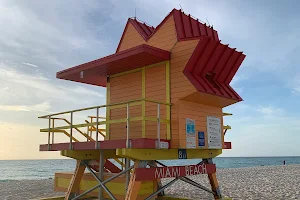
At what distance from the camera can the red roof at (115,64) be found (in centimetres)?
1064

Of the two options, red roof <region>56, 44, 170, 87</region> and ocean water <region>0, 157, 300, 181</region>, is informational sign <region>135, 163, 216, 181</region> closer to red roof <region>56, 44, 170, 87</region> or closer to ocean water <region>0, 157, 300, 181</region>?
red roof <region>56, 44, 170, 87</region>

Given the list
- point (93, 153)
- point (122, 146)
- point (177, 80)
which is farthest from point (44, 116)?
point (177, 80)

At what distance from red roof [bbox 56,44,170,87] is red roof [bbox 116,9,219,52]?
1.10 meters

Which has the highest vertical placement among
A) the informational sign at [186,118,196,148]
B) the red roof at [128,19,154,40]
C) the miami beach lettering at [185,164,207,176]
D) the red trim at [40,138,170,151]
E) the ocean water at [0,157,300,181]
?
the red roof at [128,19,154,40]

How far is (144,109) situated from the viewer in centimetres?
1144

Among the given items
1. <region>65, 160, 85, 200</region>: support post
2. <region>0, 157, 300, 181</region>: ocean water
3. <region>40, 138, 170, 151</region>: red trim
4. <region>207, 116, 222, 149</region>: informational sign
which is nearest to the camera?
<region>40, 138, 170, 151</region>: red trim

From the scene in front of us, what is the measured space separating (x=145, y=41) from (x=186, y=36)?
1.66 m

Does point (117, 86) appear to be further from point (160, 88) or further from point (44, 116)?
point (44, 116)

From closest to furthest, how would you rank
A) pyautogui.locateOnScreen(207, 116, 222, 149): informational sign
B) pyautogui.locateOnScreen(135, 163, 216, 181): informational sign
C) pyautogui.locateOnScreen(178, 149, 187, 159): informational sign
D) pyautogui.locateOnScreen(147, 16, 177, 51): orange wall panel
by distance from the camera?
1. pyautogui.locateOnScreen(135, 163, 216, 181): informational sign
2. pyautogui.locateOnScreen(178, 149, 187, 159): informational sign
3. pyautogui.locateOnScreen(147, 16, 177, 51): orange wall panel
4. pyautogui.locateOnScreen(207, 116, 222, 149): informational sign

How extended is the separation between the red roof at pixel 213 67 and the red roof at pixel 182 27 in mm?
617

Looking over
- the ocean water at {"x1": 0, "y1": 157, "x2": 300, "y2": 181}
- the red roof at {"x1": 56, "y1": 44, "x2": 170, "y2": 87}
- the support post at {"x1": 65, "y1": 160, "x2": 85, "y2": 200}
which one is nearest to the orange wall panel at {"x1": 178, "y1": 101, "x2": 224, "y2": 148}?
the red roof at {"x1": 56, "y1": 44, "x2": 170, "y2": 87}

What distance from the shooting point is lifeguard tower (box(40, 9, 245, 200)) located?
10.3 meters

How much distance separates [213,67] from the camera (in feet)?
38.5

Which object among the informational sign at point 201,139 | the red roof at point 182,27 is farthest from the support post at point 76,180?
the red roof at point 182,27
